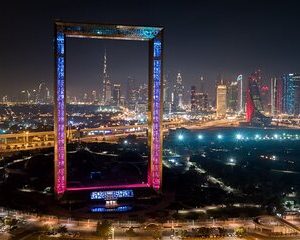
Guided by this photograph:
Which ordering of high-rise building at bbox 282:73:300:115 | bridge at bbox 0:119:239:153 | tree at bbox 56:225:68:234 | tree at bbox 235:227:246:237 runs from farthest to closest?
high-rise building at bbox 282:73:300:115, bridge at bbox 0:119:239:153, tree at bbox 56:225:68:234, tree at bbox 235:227:246:237

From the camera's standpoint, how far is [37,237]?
54.5ft

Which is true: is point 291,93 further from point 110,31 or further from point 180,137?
point 110,31

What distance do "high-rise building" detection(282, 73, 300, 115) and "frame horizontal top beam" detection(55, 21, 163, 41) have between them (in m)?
90.2

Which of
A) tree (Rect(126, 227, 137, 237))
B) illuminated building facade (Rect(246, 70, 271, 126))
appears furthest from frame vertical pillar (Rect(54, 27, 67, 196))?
illuminated building facade (Rect(246, 70, 271, 126))

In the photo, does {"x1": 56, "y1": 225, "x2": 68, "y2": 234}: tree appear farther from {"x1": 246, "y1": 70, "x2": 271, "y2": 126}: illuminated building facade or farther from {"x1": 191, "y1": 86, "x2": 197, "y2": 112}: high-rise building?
{"x1": 191, "y1": 86, "x2": 197, "y2": 112}: high-rise building

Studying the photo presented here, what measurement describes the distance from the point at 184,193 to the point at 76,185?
20.4ft

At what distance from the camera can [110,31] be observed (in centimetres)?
2164

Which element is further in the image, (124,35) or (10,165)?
(10,165)

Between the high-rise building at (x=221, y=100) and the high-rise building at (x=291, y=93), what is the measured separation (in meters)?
15.9

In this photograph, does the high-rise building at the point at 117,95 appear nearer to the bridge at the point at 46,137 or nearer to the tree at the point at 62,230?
the bridge at the point at 46,137

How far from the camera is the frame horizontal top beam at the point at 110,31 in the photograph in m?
21.0

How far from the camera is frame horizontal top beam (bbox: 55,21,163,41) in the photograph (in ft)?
68.8

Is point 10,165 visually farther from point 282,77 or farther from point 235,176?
point 282,77

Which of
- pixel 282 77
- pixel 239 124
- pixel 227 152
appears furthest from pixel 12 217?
pixel 282 77
